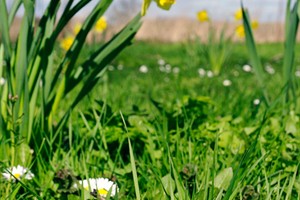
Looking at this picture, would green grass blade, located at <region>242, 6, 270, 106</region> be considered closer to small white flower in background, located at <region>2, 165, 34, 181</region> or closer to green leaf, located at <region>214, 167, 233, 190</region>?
green leaf, located at <region>214, 167, 233, 190</region>

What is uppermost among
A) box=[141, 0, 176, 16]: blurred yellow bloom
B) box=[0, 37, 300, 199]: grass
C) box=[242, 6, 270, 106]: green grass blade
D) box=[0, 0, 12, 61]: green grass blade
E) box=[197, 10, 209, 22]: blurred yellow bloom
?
box=[141, 0, 176, 16]: blurred yellow bloom

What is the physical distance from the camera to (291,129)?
160 centimetres

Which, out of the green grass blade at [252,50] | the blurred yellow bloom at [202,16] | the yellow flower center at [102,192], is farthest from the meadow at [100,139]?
the blurred yellow bloom at [202,16]

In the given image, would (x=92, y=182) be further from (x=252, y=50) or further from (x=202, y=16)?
(x=202, y=16)

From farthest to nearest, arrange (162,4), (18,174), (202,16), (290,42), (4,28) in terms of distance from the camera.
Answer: (202,16) < (290,42) < (4,28) < (18,174) < (162,4)

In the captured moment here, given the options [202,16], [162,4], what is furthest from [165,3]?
[202,16]

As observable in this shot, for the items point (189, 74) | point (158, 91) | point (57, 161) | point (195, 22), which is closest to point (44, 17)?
point (57, 161)

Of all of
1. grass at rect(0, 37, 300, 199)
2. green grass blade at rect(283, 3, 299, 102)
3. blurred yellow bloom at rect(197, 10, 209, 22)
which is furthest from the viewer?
blurred yellow bloom at rect(197, 10, 209, 22)

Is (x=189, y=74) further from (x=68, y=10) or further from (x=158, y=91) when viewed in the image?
(x=68, y=10)

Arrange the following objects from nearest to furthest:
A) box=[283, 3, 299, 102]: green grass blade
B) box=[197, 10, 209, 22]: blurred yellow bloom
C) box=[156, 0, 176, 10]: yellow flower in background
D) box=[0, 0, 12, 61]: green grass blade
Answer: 1. box=[156, 0, 176, 10]: yellow flower in background
2. box=[0, 0, 12, 61]: green grass blade
3. box=[283, 3, 299, 102]: green grass blade
4. box=[197, 10, 209, 22]: blurred yellow bloom

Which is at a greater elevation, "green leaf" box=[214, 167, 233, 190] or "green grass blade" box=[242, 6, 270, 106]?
"green grass blade" box=[242, 6, 270, 106]

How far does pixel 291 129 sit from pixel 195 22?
1581 centimetres

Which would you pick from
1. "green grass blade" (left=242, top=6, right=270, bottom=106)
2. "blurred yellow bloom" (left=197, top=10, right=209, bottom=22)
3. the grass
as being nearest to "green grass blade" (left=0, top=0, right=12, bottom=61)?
the grass

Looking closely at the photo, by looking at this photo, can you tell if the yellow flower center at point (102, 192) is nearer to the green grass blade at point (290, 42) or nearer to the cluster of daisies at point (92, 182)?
the cluster of daisies at point (92, 182)
